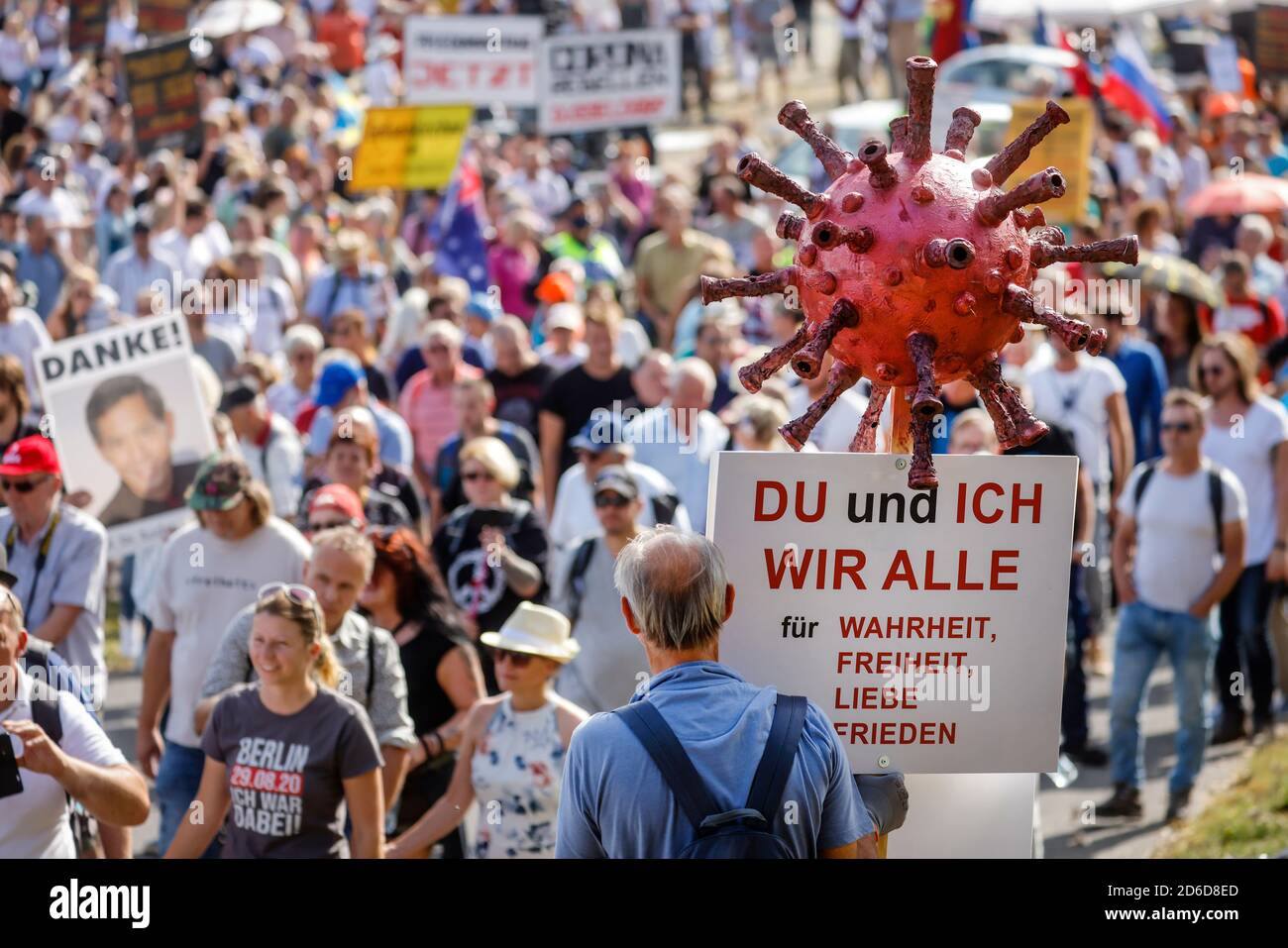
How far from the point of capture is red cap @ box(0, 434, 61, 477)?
772 centimetres

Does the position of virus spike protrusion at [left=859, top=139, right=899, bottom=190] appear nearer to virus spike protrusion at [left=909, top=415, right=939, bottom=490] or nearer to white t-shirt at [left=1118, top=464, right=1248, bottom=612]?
virus spike protrusion at [left=909, top=415, right=939, bottom=490]

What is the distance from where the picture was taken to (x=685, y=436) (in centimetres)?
998

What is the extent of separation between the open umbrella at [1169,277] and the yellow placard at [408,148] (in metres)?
5.56

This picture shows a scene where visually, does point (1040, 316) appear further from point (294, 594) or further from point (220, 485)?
point (220, 485)

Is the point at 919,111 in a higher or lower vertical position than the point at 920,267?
higher

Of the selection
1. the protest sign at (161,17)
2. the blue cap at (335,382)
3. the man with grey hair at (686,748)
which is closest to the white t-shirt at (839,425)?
the blue cap at (335,382)

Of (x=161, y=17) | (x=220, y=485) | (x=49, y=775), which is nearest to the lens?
(x=49, y=775)

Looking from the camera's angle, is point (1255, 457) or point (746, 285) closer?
point (746, 285)

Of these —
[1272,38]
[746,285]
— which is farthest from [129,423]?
[1272,38]

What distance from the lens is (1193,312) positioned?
12.9 meters

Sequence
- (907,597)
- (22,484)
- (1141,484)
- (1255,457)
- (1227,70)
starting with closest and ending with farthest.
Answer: (907,597)
(22,484)
(1141,484)
(1255,457)
(1227,70)

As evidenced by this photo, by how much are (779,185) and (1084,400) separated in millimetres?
7234

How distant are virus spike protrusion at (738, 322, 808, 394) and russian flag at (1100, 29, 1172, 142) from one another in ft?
63.8
